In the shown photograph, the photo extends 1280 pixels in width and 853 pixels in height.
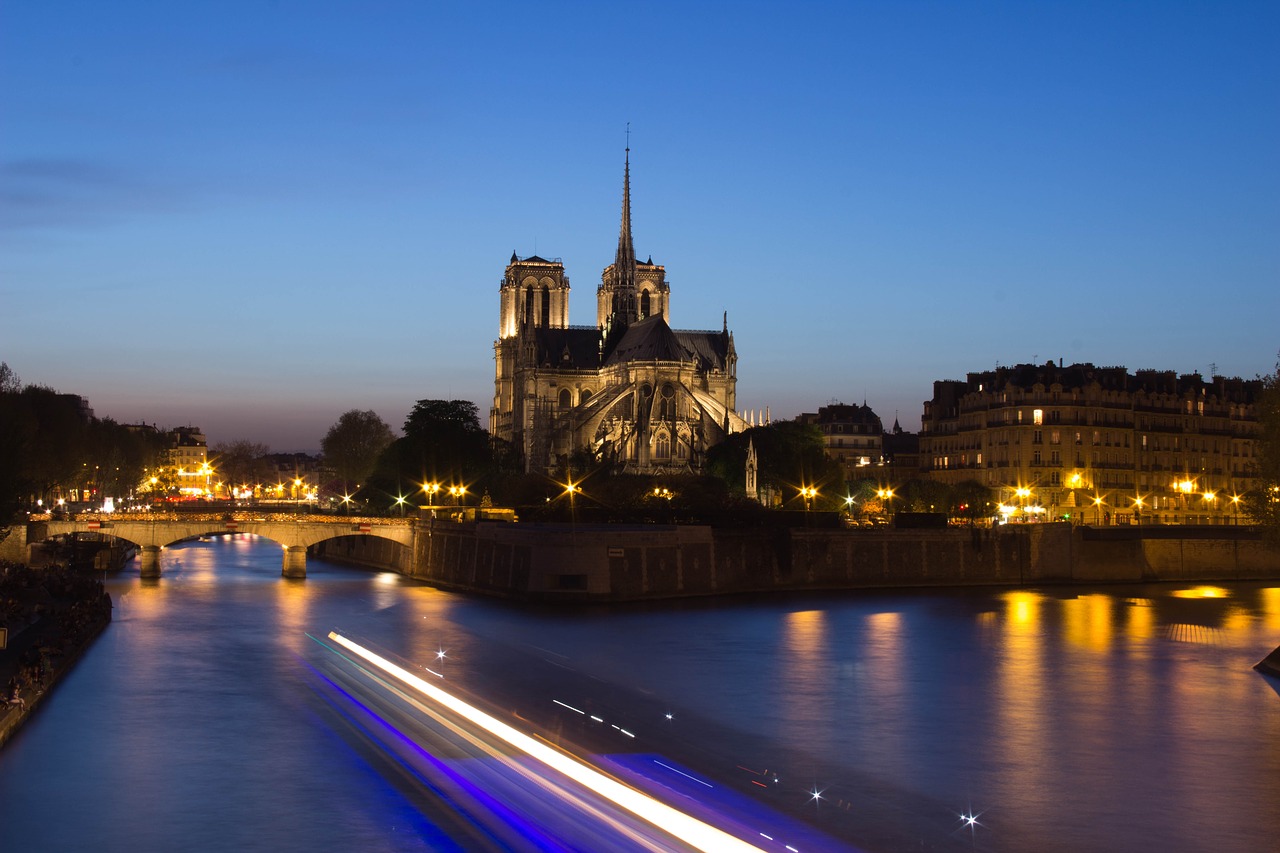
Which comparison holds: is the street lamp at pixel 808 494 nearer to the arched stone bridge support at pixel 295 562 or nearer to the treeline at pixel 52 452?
the arched stone bridge support at pixel 295 562

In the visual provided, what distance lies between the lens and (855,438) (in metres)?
105

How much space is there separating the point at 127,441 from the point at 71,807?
82458mm

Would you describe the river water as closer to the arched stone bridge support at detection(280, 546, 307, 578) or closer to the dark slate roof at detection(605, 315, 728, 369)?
the arched stone bridge support at detection(280, 546, 307, 578)

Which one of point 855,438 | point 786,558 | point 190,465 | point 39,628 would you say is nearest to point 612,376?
point 855,438

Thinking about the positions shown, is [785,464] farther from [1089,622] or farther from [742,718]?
[742,718]

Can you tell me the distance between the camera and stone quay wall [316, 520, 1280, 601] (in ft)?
164

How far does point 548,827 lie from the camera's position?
19125 millimetres

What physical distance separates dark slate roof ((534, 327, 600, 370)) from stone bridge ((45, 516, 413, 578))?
4852 cm

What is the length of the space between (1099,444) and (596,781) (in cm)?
6643

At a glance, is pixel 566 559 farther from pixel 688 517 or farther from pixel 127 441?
pixel 127 441

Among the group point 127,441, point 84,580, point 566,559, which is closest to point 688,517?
point 566,559

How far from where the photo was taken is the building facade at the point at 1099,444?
80812 mm

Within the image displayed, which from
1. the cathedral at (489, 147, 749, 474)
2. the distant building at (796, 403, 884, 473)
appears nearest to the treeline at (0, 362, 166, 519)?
the cathedral at (489, 147, 749, 474)

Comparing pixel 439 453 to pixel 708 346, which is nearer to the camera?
pixel 439 453
